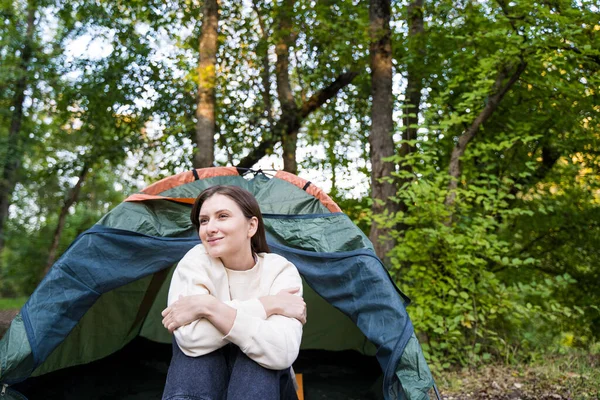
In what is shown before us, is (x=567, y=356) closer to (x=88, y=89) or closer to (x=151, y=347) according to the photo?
(x=151, y=347)

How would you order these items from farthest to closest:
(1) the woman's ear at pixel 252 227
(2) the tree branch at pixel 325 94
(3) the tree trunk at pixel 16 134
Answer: (3) the tree trunk at pixel 16 134
(2) the tree branch at pixel 325 94
(1) the woman's ear at pixel 252 227

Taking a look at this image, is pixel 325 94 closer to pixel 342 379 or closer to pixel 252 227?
pixel 342 379

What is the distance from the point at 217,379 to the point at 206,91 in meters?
3.52

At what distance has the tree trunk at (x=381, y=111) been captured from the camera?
404 centimetres

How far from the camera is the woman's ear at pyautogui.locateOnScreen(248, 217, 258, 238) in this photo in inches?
69.9

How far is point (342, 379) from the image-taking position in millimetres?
3205

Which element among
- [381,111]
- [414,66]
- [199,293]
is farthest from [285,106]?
[199,293]

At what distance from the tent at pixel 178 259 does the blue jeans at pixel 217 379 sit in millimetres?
745

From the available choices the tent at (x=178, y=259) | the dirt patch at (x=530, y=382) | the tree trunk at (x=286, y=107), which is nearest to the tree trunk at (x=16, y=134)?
the tree trunk at (x=286, y=107)

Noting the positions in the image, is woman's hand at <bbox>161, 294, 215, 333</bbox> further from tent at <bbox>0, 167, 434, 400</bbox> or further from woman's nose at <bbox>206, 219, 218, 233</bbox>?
tent at <bbox>0, 167, 434, 400</bbox>

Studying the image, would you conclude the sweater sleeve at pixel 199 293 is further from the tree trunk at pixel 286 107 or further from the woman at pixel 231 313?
the tree trunk at pixel 286 107

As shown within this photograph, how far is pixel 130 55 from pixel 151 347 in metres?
3.65

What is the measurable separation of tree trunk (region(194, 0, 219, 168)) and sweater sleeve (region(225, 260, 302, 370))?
3160 mm

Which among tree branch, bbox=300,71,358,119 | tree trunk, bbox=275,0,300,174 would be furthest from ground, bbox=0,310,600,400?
tree branch, bbox=300,71,358,119
